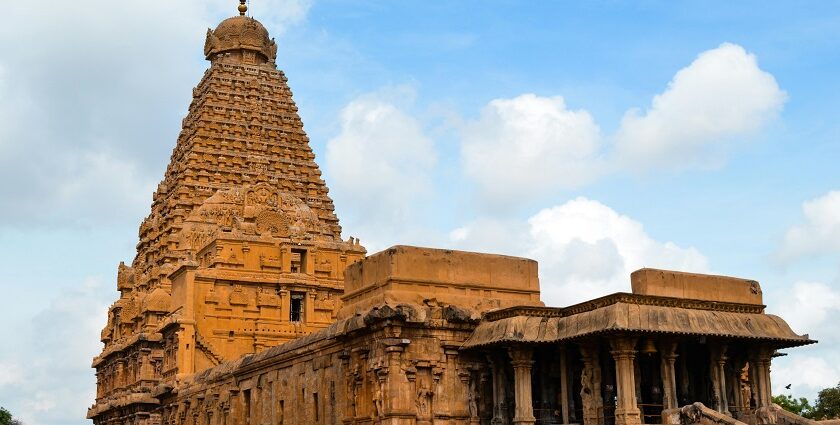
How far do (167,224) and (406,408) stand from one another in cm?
3383

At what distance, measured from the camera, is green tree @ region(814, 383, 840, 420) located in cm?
6073

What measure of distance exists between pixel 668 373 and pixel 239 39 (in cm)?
4640

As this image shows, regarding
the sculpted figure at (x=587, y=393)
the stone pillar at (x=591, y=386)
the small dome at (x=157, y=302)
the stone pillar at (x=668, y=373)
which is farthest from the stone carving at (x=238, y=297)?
the stone pillar at (x=668, y=373)

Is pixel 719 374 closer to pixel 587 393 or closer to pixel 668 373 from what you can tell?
pixel 668 373

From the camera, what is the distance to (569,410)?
101ft

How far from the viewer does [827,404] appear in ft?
202

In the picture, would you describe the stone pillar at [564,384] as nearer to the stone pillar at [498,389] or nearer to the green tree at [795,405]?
the stone pillar at [498,389]

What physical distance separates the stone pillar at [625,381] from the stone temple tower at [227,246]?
2849 cm

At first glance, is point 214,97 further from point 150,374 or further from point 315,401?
point 315,401

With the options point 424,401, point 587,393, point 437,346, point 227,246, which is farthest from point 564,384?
point 227,246

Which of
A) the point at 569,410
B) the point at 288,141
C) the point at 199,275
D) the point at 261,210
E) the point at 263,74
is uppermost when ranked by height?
the point at 263,74

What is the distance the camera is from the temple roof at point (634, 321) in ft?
93.6

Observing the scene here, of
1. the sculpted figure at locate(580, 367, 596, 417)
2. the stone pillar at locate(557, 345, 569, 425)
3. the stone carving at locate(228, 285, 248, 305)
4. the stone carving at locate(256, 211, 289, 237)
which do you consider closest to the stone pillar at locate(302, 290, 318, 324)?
the stone carving at locate(228, 285, 248, 305)

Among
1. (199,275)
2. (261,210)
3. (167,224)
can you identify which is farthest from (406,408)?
(167,224)
